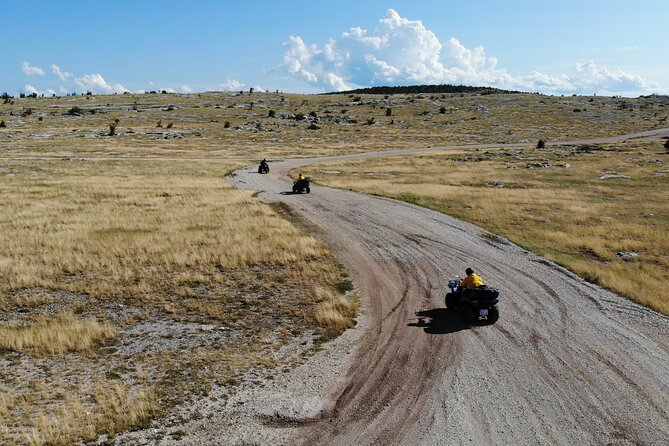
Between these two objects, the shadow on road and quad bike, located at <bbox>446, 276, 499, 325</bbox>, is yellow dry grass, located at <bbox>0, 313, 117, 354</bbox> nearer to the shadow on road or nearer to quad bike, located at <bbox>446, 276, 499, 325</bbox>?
the shadow on road

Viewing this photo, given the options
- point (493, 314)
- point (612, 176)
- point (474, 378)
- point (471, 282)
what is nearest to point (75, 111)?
point (612, 176)

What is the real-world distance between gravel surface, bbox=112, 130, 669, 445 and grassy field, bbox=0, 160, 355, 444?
55.1 inches

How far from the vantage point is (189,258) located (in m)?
20.9

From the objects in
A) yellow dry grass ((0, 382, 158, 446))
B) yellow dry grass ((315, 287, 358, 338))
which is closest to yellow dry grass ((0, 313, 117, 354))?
yellow dry grass ((0, 382, 158, 446))

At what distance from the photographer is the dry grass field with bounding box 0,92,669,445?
1116 cm

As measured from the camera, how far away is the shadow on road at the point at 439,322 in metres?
14.0

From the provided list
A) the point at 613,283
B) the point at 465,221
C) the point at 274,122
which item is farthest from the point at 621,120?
the point at 613,283

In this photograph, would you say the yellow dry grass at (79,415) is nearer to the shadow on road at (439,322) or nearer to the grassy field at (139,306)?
the grassy field at (139,306)

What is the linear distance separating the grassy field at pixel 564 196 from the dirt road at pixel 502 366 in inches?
121

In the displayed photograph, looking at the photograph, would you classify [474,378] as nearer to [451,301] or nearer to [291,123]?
[451,301]

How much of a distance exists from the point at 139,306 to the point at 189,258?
Answer: 16.7 feet

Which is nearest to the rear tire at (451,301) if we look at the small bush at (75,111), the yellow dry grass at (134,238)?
the yellow dry grass at (134,238)

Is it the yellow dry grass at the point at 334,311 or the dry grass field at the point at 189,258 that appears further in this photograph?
the yellow dry grass at the point at 334,311

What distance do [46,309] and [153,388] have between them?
7.84 meters
